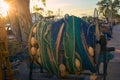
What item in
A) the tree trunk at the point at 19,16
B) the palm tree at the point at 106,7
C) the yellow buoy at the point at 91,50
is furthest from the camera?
the palm tree at the point at 106,7

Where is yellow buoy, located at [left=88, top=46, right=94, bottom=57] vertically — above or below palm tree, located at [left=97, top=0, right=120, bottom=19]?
above

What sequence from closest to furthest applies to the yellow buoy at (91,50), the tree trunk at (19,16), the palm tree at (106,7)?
the yellow buoy at (91,50)
the tree trunk at (19,16)
the palm tree at (106,7)

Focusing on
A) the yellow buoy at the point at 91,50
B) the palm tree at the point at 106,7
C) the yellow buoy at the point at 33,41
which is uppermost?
the yellow buoy at the point at 33,41

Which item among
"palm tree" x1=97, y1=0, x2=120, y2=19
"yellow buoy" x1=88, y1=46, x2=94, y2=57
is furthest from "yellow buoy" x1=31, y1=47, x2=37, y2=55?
"palm tree" x1=97, y1=0, x2=120, y2=19

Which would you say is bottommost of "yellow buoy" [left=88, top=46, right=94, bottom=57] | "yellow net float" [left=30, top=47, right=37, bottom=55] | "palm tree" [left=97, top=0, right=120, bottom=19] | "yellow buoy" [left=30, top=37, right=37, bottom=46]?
"palm tree" [left=97, top=0, right=120, bottom=19]

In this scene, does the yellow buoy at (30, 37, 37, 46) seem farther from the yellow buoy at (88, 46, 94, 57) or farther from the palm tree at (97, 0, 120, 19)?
the palm tree at (97, 0, 120, 19)

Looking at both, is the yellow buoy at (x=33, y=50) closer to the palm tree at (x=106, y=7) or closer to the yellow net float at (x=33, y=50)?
the yellow net float at (x=33, y=50)

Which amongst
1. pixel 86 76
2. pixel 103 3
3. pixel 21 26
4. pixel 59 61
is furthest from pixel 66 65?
pixel 103 3

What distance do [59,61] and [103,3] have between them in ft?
369

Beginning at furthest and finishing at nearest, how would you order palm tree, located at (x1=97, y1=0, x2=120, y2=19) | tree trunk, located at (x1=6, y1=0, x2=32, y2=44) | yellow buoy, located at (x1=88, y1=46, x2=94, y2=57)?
palm tree, located at (x1=97, y1=0, x2=120, y2=19) < tree trunk, located at (x1=6, y1=0, x2=32, y2=44) < yellow buoy, located at (x1=88, y1=46, x2=94, y2=57)

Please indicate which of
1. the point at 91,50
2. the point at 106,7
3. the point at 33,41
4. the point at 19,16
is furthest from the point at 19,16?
the point at 106,7

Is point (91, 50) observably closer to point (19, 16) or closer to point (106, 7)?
point (19, 16)

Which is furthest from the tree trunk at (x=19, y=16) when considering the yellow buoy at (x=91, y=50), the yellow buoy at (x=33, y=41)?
the yellow buoy at (x=91, y=50)

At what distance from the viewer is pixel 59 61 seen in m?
7.39
